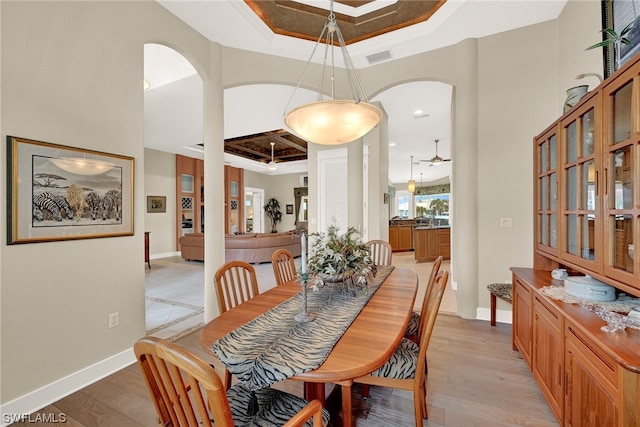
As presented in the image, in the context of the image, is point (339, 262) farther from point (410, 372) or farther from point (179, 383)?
point (179, 383)

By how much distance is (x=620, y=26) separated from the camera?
1.88 m

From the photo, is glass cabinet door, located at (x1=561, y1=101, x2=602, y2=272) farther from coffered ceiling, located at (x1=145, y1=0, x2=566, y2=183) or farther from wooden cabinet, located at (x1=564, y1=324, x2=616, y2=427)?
coffered ceiling, located at (x1=145, y1=0, x2=566, y2=183)

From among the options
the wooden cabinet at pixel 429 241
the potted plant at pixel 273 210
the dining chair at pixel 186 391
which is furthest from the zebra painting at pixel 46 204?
the potted plant at pixel 273 210

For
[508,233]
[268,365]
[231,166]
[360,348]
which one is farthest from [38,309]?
[231,166]

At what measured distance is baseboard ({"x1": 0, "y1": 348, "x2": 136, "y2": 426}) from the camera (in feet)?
5.75

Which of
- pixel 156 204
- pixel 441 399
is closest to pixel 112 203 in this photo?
pixel 441 399

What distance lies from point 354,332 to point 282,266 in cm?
131

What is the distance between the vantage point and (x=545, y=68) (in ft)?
9.78

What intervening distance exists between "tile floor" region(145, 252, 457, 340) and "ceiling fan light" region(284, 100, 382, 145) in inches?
97.1

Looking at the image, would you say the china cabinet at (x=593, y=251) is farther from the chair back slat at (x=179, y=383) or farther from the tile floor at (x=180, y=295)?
the tile floor at (x=180, y=295)

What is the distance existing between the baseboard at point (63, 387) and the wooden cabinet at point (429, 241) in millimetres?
6172

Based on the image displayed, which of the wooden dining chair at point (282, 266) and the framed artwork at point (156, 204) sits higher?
the framed artwork at point (156, 204)

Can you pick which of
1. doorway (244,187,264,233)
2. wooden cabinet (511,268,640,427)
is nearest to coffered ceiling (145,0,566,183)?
wooden cabinet (511,268,640,427)

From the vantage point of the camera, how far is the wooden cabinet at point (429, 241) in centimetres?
700
